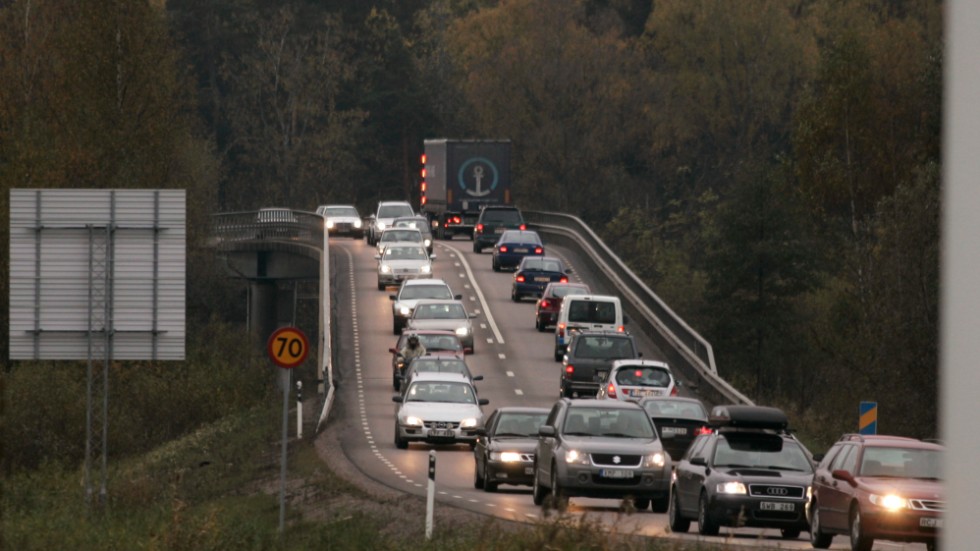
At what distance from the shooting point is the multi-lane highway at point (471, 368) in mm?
22688

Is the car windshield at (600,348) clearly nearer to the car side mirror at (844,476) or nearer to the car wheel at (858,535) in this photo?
the car side mirror at (844,476)

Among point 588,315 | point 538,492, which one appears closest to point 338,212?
point 588,315

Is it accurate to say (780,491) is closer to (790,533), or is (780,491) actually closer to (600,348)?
(790,533)

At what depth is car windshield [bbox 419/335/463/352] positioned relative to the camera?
43375 mm

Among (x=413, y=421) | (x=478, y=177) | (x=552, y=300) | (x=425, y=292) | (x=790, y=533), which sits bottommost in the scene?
(x=790, y=533)

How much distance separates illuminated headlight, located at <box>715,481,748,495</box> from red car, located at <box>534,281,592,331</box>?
1329 inches

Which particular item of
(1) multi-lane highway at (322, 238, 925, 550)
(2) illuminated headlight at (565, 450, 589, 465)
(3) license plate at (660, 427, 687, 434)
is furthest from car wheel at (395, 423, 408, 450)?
(2) illuminated headlight at (565, 450, 589, 465)

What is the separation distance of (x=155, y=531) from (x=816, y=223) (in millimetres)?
57872

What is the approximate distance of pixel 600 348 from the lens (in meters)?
41.2

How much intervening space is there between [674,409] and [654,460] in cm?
871

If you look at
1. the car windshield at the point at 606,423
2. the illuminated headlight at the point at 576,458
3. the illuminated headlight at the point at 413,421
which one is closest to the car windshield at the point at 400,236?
the illuminated headlight at the point at 413,421

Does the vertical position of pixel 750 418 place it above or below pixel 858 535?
above

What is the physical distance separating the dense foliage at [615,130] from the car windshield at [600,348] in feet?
18.0

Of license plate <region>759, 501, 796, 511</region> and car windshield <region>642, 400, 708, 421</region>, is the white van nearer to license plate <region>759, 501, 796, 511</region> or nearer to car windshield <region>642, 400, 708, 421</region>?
car windshield <region>642, 400, 708, 421</region>
